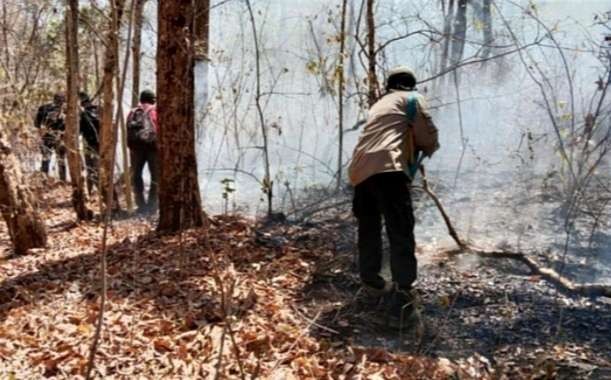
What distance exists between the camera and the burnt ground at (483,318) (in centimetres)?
352

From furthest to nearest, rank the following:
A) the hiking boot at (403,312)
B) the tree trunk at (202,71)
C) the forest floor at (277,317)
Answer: the tree trunk at (202,71) < the hiking boot at (403,312) < the forest floor at (277,317)

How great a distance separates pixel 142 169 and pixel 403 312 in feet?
16.3

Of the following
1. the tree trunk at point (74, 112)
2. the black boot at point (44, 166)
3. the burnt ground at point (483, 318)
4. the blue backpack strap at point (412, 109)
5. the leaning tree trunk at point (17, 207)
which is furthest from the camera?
the black boot at point (44, 166)

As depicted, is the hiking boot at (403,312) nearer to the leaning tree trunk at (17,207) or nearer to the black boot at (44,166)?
the leaning tree trunk at (17,207)

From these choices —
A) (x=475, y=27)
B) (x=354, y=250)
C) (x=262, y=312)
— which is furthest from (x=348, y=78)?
(x=262, y=312)

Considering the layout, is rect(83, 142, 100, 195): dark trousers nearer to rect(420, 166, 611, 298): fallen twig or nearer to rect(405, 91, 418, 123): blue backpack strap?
rect(420, 166, 611, 298): fallen twig

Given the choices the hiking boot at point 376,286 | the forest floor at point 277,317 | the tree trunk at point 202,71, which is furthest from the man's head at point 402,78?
the tree trunk at point 202,71

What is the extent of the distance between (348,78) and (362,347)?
399cm

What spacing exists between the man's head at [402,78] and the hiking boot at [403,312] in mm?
1374

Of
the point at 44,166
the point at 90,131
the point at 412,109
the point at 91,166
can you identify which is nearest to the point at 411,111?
the point at 412,109

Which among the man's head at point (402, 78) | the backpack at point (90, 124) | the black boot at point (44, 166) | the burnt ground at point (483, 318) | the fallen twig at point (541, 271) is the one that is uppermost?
the man's head at point (402, 78)

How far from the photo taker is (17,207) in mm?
5719

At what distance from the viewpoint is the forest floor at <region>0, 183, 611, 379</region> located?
3314mm

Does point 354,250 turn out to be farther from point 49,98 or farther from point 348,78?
point 49,98
